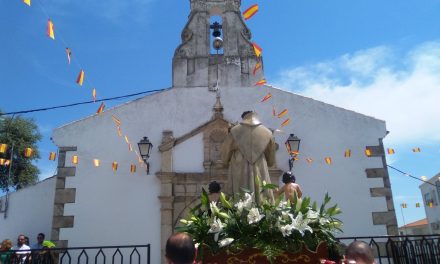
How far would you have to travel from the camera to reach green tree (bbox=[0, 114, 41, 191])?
59.6 feet

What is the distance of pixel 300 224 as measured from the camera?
10.4 feet

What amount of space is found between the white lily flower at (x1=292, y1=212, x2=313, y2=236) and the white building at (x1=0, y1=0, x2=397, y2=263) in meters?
5.42

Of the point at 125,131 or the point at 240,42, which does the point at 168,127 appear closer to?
the point at 125,131

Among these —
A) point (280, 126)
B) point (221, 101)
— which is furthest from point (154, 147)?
point (280, 126)

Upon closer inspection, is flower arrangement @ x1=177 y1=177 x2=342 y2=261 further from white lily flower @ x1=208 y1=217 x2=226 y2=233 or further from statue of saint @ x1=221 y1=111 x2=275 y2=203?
statue of saint @ x1=221 y1=111 x2=275 y2=203

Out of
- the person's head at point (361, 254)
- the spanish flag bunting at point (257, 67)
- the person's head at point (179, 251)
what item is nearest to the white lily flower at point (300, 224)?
the person's head at point (361, 254)

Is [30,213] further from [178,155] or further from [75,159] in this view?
[178,155]

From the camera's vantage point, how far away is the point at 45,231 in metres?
9.12

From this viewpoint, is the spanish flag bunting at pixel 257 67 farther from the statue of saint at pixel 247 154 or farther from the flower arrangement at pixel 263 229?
the flower arrangement at pixel 263 229

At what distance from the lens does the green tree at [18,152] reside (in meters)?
18.2

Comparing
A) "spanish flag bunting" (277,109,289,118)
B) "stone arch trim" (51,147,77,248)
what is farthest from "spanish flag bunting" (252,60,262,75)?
"stone arch trim" (51,147,77,248)

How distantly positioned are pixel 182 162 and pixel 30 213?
4002 millimetres

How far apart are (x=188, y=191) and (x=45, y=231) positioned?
368cm

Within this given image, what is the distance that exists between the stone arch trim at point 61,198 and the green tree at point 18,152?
1077 cm
